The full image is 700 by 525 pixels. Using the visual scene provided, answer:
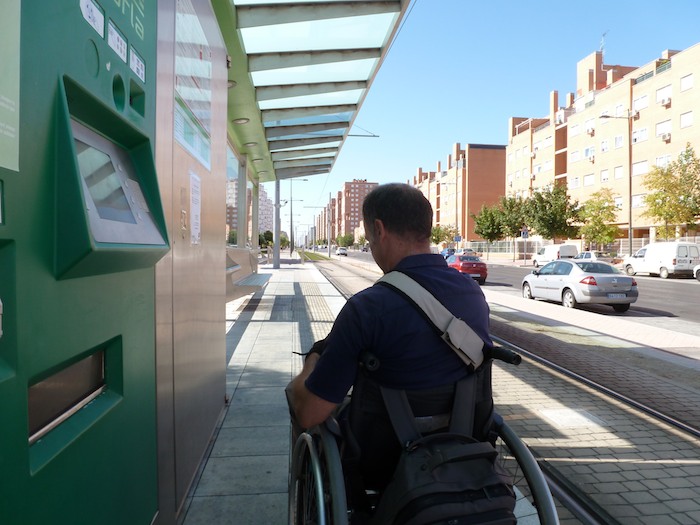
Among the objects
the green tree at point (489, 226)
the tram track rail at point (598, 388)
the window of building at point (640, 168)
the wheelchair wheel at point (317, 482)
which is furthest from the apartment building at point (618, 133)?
the wheelchair wheel at point (317, 482)

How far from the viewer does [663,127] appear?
4322 cm

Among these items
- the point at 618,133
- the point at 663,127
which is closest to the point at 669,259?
the point at 663,127

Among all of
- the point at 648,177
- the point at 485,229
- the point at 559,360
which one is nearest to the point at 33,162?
the point at 559,360

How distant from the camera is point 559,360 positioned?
7.03m

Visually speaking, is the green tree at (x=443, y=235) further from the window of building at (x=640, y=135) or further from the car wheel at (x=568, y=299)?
the car wheel at (x=568, y=299)

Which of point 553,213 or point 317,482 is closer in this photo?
point 317,482

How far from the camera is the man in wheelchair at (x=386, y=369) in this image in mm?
1618

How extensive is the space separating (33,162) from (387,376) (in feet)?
3.74

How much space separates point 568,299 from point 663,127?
3836cm

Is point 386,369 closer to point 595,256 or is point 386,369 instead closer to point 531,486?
point 531,486

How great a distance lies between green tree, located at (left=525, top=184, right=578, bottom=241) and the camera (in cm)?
4450

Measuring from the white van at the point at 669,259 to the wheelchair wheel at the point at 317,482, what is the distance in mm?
29437

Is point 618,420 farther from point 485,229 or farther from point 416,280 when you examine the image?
point 485,229

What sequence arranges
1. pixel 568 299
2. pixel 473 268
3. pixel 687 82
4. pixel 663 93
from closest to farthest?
pixel 568 299 < pixel 473 268 < pixel 687 82 < pixel 663 93
